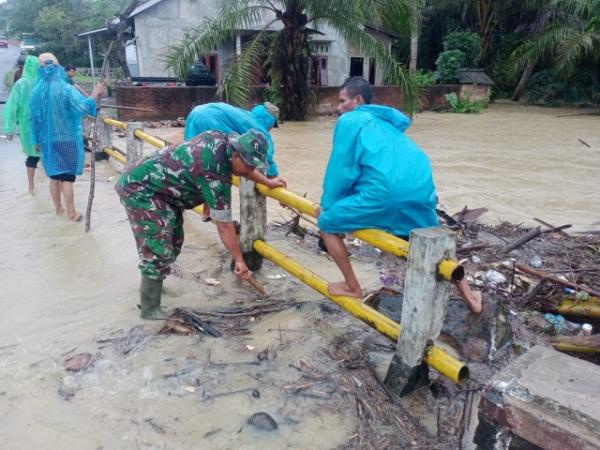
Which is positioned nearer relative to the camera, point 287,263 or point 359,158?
point 359,158

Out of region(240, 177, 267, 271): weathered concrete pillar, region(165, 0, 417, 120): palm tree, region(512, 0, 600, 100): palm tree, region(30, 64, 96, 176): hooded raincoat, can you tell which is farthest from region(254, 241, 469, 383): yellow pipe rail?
region(512, 0, 600, 100): palm tree

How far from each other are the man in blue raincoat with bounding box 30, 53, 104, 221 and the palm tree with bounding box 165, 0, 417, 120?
22.7 feet

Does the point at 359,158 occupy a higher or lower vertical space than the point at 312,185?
higher

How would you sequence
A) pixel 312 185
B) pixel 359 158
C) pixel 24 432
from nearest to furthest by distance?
pixel 24 432
pixel 359 158
pixel 312 185

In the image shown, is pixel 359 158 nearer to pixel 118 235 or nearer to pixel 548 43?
pixel 118 235

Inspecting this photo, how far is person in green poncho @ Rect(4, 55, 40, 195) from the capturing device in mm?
6230

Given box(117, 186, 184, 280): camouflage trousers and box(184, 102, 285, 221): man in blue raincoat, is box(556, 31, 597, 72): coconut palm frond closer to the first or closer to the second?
box(184, 102, 285, 221): man in blue raincoat

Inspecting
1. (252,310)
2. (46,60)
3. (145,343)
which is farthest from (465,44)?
(145,343)

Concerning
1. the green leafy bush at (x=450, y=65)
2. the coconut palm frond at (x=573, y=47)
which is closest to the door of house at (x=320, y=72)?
the green leafy bush at (x=450, y=65)

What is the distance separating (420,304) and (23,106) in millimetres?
5821

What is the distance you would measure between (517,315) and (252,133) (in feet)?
7.17

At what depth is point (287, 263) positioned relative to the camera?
3484mm

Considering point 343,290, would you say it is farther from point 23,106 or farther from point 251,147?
point 23,106

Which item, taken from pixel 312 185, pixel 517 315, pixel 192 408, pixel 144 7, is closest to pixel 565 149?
pixel 312 185
